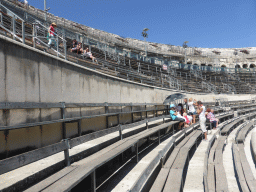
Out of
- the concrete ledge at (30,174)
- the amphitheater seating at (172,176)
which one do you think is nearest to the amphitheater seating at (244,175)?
the amphitheater seating at (172,176)

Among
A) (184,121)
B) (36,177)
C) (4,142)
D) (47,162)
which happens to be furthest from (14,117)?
(184,121)

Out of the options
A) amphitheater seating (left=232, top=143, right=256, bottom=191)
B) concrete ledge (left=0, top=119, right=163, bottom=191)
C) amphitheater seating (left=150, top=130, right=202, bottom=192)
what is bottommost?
amphitheater seating (left=232, top=143, right=256, bottom=191)

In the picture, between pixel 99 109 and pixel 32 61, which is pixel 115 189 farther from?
pixel 99 109

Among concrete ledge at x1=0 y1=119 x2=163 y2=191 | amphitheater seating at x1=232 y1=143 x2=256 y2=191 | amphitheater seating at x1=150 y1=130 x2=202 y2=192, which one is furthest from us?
amphitheater seating at x1=232 y1=143 x2=256 y2=191

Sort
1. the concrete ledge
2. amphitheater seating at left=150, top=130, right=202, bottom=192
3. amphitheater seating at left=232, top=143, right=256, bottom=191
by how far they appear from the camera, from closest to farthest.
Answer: the concrete ledge, amphitheater seating at left=150, top=130, right=202, bottom=192, amphitheater seating at left=232, top=143, right=256, bottom=191

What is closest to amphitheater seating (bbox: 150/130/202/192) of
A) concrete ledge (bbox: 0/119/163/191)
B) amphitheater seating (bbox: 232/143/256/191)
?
amphitheater seating (bbox: 232/143/256/191)

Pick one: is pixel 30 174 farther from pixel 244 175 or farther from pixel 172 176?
pixel 244 175

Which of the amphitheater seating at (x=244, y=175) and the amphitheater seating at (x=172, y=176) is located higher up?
the amphitheater seating at (x=172, y=176)

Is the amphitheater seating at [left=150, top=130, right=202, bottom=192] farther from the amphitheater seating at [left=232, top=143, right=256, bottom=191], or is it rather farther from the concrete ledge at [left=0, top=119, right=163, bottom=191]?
the concrete ledge at [left=0, top=119, right=163, bottom=191]

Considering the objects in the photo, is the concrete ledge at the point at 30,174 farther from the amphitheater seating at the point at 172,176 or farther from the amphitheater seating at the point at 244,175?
the amphitheater seating at the point at 244,175

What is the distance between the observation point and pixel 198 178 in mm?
3947

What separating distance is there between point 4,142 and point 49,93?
154 cm

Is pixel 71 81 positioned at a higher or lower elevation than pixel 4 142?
higher

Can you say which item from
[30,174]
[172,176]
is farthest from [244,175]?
[30,174]
